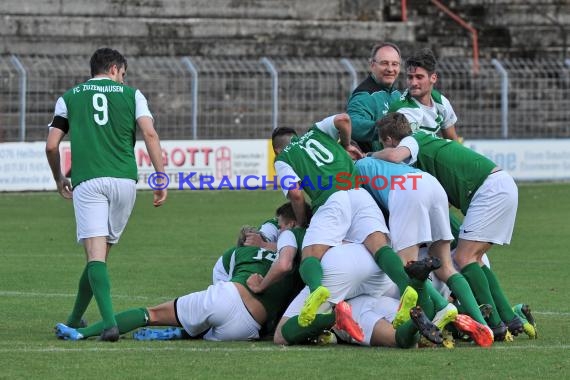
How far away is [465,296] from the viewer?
30.5 ft

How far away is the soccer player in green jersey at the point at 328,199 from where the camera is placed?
9.17 meters

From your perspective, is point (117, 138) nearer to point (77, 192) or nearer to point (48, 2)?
point (77, 192)

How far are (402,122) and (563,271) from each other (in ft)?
17.4

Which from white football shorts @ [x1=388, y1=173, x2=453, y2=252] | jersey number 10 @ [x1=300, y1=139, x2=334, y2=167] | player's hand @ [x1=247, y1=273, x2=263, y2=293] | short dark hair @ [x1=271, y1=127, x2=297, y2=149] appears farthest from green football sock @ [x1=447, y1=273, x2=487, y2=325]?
short dark hair @ [x1=271, y1=127, x2=297, y2=149]

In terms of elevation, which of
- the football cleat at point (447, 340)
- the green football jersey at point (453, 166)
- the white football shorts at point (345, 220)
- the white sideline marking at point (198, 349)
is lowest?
the white sideline marking at point (198, 349)

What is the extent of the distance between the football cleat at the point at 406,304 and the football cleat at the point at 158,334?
168cm

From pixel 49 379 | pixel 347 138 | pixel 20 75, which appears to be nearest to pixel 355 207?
pixel 347 138

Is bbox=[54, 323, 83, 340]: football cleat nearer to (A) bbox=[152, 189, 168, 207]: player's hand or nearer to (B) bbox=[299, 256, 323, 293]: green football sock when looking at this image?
(A) bbox=[152, 189, 168, 207]: player's hand

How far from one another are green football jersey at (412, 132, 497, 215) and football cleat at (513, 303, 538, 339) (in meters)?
0.81

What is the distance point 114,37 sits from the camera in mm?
29688

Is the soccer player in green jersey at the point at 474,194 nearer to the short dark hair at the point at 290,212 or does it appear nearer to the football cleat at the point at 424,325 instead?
the short dark hair at the point at 290,212

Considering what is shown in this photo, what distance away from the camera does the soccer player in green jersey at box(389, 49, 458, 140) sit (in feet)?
33.6

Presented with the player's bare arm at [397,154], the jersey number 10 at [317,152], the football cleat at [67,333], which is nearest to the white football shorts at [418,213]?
the player's bare arm at [397,154]

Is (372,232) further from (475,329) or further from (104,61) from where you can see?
(104,61)
